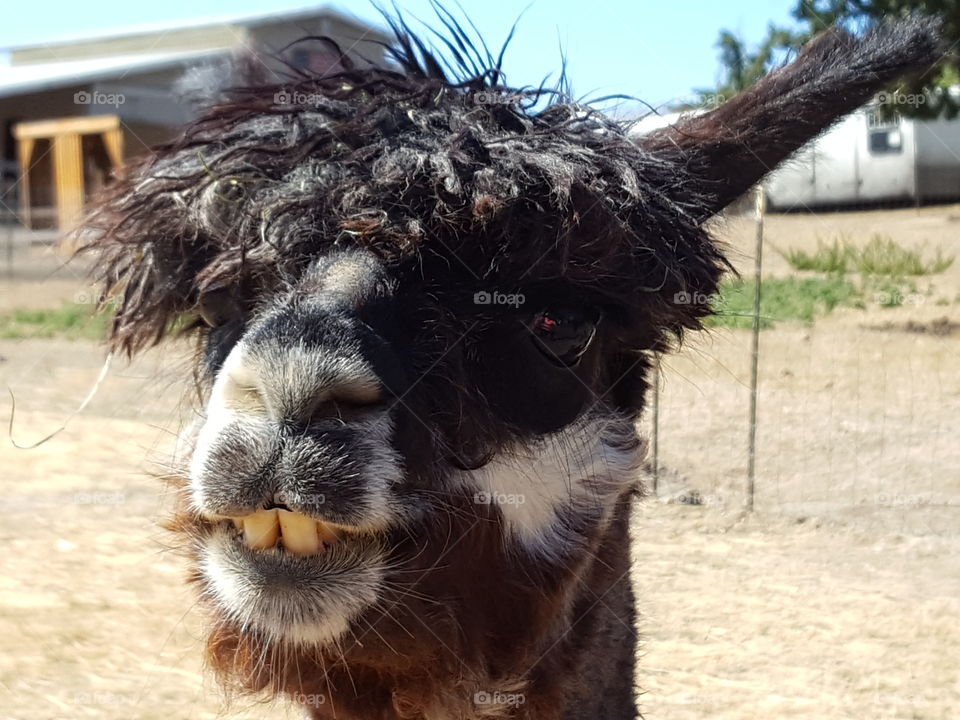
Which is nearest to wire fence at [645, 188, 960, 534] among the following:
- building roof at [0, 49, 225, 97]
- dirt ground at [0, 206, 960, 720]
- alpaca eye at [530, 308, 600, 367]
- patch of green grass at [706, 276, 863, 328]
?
dirt ground at [0, 206, 960, 720]

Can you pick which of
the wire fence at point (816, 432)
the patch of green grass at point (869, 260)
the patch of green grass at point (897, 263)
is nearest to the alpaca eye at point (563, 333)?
the wire fence at point (816, 432)

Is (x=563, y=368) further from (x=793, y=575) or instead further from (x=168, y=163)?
(x=793, y=575)

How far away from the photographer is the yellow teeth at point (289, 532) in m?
1.84

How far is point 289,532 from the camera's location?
6.11 feet

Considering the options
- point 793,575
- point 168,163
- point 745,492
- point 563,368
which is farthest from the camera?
point 745,492

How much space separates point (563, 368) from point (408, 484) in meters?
0.52

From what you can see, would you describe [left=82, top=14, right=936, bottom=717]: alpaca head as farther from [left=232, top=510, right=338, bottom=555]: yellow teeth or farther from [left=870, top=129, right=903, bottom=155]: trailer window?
[left=870, top=129, right=903, bottom=155]: trailer window

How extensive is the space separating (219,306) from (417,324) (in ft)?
1.93

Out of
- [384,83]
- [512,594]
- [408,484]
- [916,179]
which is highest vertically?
[916,179]

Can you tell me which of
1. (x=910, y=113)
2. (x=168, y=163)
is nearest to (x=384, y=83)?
(x=168, y=163)

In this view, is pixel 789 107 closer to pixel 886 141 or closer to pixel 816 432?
pixel 816 432

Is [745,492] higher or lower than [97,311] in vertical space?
lower

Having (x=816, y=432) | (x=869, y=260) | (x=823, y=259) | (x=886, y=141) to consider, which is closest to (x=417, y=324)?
(x=816, y=432)

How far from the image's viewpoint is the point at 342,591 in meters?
1.86
